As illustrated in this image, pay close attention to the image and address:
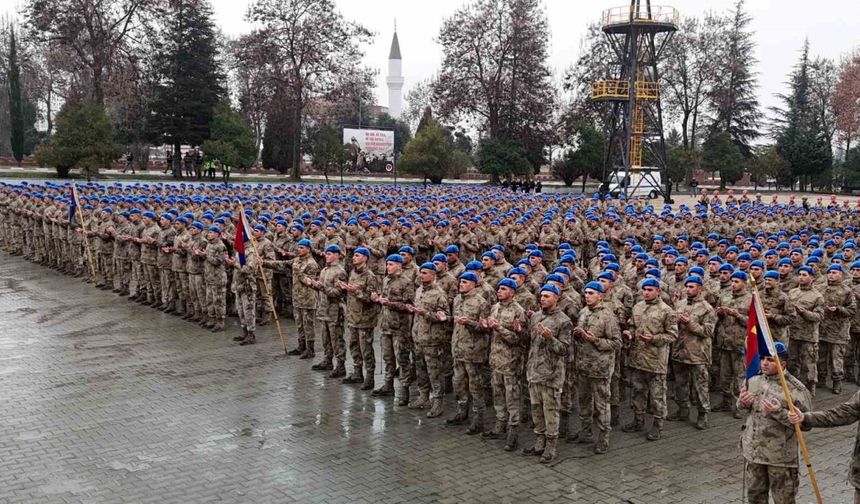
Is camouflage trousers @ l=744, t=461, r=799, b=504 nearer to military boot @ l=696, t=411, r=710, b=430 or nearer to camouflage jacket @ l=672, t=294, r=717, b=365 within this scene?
military boot @ l=696, t=411, r=710, b=430

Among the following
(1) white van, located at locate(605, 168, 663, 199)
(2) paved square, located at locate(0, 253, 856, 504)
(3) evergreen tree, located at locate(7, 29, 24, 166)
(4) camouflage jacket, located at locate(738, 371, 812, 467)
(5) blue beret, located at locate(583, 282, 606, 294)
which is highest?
(3) evergreen tree, located at locate(7, 29, 24, 166)

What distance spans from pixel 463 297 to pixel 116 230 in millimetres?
10860

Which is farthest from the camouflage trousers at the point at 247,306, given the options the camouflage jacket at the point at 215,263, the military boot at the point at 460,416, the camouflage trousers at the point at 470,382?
the camouflage trousers at the point at 470,382

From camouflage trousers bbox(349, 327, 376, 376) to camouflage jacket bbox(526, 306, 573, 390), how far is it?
2966 millimetres

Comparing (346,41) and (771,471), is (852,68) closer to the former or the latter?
(346,41)

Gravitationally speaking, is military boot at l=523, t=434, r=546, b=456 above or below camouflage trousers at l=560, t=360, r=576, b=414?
below

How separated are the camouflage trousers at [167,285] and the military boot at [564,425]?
935cm

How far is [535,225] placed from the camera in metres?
20.6

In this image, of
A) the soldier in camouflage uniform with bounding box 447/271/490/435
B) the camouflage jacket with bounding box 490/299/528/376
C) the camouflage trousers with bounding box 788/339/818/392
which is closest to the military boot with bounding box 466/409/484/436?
the soldier in camouflage uniform with bounding box 447/271/490/435

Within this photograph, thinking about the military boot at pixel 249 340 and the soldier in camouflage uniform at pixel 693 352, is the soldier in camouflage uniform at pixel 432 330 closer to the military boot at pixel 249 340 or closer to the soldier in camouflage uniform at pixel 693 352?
the soldier in camouflage uniform at pixel 693 352

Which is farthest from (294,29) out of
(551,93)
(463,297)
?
(463,297)

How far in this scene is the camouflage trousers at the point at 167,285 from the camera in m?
15.4

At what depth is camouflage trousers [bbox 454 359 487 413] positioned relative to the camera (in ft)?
29.7

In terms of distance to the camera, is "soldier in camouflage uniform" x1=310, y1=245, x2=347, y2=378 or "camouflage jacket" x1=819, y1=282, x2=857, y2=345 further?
"soldier in camouflage uniform" x1=310, y1=245, x2=347, y2=378
